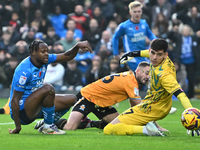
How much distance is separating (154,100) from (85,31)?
890 centimetres

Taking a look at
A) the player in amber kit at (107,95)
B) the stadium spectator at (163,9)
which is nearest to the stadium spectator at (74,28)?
the stadium spectator at (163,9)

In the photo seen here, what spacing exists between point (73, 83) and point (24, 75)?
8225 millimetres

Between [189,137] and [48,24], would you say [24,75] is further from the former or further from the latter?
[48,24]

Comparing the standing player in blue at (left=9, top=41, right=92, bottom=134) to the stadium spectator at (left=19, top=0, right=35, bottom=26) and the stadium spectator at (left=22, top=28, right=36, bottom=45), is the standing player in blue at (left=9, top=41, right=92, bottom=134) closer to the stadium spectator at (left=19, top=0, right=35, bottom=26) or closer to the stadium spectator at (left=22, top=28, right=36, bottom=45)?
the stadium spectator at (left=22, top=28, right=36, bottom=45)

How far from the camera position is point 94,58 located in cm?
1360

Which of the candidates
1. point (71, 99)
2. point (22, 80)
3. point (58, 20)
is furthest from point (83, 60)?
point (22, 80)

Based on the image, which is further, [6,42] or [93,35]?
[6,42]

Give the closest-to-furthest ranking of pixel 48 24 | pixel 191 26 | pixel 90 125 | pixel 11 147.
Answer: pixel 11 147 → pixel 90 125 → pixel 191 26 → pixel 48 24

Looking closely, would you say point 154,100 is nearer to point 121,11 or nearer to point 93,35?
point 93,35

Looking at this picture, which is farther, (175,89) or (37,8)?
(37,8)

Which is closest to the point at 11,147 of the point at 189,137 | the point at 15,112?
the point at 15,112

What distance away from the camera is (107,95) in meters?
7.04

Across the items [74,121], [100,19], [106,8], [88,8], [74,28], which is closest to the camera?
[74,121]

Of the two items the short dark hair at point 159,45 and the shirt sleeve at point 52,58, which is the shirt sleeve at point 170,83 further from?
the shirt sleeve at point 52,58
